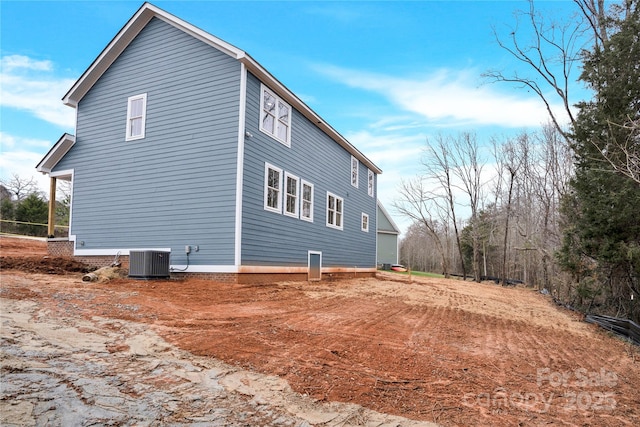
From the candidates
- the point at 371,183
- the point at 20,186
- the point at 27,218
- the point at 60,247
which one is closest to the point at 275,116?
the point at 60,247

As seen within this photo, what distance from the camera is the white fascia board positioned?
12.8m

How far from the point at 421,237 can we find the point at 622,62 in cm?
4442

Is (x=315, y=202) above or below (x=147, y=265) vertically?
above

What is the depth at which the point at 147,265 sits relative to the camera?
395 inches

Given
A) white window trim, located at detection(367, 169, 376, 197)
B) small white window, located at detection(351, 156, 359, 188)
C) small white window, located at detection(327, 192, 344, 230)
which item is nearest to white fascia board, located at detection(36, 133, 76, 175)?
small white window, located at detection(327, 192, 344, 230)

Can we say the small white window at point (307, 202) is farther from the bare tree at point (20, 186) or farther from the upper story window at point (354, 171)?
the bare tree at point (20, 186)

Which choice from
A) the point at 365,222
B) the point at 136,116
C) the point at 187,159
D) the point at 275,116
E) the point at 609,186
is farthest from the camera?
the point at 365,222

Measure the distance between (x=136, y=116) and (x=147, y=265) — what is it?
4879mm

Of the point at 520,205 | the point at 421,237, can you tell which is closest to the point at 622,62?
the point at 520,205

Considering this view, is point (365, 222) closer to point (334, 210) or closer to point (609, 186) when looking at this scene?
point (334, 210)

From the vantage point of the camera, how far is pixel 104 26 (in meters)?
13.4

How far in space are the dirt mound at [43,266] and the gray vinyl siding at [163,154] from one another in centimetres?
107

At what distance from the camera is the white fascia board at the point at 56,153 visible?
12.8 m

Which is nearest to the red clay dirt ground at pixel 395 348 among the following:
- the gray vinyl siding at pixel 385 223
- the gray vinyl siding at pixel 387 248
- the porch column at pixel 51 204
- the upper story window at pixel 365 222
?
the porch column at pixel 51 204
